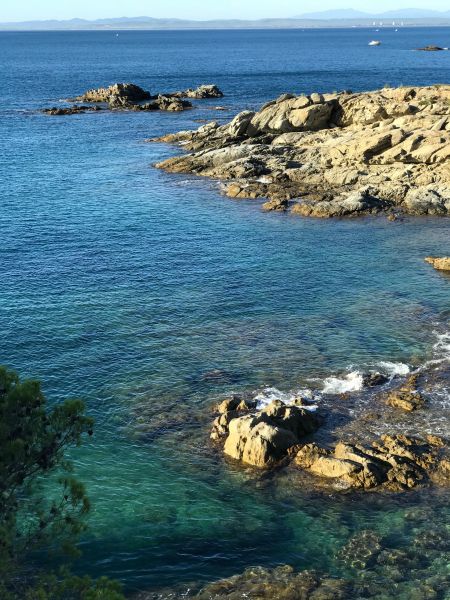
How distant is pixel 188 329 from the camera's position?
57.6 metres

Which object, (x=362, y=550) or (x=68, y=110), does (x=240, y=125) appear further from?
(x=362, y=550)

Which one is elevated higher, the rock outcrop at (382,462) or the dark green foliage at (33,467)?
the dark green foliage at (33,467)

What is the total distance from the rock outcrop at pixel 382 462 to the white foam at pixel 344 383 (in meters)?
6.60

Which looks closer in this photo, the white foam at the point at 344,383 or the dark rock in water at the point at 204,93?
the white foam at the point at 344,383

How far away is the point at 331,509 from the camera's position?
36906 millimetres

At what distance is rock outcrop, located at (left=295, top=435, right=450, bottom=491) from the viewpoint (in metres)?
38.8

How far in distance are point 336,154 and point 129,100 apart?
9401 cm

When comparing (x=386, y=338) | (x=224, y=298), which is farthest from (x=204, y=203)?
(x=386, y=338)

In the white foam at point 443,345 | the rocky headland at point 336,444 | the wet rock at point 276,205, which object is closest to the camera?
the rocky headland at point 336,444

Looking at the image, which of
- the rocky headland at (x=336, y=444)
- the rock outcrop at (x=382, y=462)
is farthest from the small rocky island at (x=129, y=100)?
the rock outcrop at (x=382, y=462)

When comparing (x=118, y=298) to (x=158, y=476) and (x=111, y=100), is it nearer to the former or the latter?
(x=158, y=476)

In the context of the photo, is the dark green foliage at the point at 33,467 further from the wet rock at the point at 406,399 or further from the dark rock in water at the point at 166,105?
the dark rock in water at the point at 166,105

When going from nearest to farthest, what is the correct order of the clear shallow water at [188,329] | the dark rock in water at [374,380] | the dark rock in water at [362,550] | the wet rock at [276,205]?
the dark rock in water at [362,550] < the clear shallow water at [188,329] < the dark rock in water at [374,380] < the wet rock at [276,205]

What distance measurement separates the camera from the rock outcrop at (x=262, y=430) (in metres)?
40.9
